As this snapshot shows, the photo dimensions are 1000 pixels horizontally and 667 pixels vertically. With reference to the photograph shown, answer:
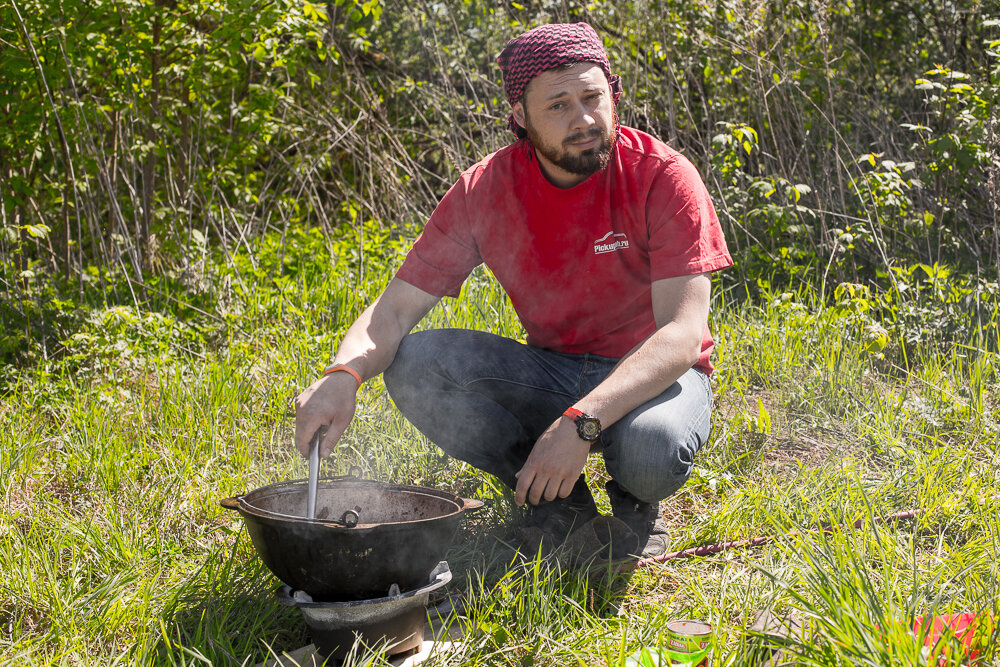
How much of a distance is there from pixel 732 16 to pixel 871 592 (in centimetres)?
409

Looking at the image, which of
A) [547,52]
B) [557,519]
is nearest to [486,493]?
[557,519]

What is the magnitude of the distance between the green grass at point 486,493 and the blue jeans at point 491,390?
33 centimetres

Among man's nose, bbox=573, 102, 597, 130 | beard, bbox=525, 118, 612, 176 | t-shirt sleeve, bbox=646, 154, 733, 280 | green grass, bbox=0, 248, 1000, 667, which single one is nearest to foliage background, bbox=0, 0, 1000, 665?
green grass, bbox=0, 248, 1000, 667

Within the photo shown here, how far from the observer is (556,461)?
2.26 m

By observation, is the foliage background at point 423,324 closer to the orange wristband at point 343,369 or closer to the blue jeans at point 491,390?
the blue jeans at point 491,390

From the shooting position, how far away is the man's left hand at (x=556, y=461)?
226cm

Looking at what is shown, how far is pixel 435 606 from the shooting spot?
2533 millimetres

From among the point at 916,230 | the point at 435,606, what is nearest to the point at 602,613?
the point at 435,606

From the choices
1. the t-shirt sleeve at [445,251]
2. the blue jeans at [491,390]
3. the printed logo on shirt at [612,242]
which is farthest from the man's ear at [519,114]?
the blue jeans at [491,390]

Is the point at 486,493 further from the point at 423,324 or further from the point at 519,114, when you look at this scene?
the point at 519,114

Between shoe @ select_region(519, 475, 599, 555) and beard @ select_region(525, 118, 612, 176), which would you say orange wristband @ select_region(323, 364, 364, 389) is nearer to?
shoe @ select_region(519, 475, 599, 555)

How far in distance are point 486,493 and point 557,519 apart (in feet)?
1.58

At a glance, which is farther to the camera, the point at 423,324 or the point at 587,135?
the point at 423,324

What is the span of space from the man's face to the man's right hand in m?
1.01
